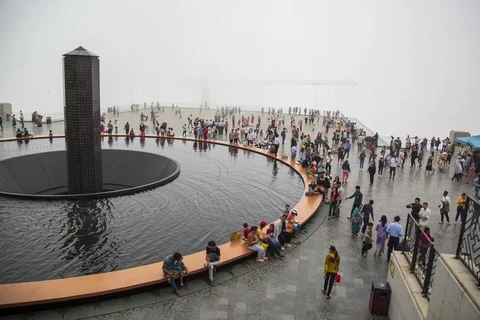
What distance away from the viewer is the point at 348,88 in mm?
170500

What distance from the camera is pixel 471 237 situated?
552 centimetres

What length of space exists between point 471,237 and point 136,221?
9.65m

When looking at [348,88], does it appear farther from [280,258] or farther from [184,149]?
[280,258]

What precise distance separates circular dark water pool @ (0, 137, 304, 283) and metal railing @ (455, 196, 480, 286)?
22.7ft

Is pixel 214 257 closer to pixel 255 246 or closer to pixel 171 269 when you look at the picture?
pixel 171 269

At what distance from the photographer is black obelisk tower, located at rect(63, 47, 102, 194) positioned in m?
14.9

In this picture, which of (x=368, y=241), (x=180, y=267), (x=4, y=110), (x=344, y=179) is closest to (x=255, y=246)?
(x=180, y=267)

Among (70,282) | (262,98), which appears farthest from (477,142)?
(262,98)

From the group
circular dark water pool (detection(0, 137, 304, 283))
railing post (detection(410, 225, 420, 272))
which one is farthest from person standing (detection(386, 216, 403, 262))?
circular dark water pool (detection(0, 137, 304, 283))

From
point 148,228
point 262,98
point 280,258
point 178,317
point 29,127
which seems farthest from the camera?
point 262,98

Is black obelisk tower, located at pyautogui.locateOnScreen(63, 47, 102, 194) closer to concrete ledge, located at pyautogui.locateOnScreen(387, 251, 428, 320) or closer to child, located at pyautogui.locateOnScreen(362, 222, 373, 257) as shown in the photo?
child, located at pyautogui.locateOnScreen(362, 222, 373, 257)

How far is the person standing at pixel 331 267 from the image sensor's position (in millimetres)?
8352

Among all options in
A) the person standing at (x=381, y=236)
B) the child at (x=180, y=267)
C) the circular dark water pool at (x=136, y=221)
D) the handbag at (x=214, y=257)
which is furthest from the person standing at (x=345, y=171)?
the child at (x=180, y=267)

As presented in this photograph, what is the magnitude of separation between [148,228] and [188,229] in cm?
122
